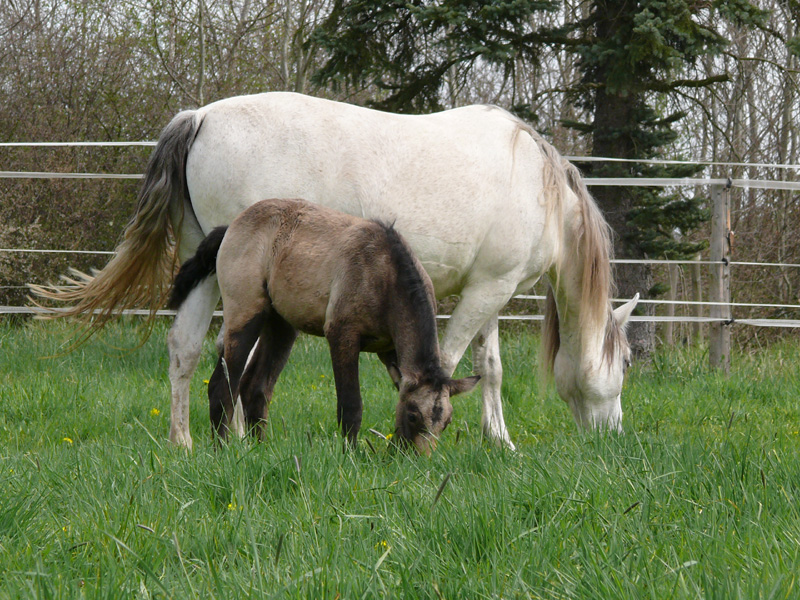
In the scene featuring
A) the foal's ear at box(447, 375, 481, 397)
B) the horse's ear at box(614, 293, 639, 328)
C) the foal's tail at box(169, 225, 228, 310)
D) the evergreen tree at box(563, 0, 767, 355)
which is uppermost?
the evergreen tree at box(563, 0, 767, 355)

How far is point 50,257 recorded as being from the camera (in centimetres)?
956

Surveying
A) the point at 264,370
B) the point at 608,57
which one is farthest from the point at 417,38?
the point at 264,370

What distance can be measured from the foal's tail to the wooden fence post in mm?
5213

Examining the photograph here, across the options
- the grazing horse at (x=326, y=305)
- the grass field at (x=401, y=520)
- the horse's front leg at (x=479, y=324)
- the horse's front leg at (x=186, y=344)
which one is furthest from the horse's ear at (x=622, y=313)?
the horse's front leg at (x=186, y=344)

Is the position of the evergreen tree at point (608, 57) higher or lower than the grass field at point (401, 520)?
higher

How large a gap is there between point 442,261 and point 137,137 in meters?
6.99

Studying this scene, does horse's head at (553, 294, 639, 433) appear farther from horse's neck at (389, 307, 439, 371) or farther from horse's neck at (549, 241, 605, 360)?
horse's neck at (389, 307, 439, 371)

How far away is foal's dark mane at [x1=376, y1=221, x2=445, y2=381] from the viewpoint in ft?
11.4

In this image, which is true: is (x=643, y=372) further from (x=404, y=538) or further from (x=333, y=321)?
(x=404, y=538)

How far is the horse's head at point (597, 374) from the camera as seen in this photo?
497 centimetres

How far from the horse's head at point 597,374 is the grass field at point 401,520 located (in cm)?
92

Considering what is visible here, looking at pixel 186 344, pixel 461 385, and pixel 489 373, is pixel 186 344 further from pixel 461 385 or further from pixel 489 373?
pixel 489 373

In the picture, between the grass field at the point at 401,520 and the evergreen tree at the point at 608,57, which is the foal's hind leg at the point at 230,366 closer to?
the grass field at the point at 401,520

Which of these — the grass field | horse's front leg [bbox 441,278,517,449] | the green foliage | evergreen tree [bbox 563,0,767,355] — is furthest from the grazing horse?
evergreen tree [bbox 563,0,767,355]
